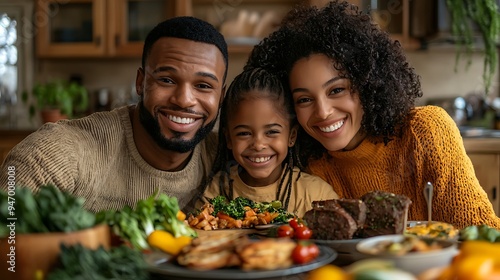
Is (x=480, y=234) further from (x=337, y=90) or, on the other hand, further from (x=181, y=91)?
(x=181, y=91)

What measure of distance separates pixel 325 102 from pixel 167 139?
53 cm

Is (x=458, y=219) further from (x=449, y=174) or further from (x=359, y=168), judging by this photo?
(x=359, y=168)

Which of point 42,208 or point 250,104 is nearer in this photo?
point 42,208

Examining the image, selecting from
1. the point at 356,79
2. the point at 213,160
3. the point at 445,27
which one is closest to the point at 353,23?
the point at 356,79

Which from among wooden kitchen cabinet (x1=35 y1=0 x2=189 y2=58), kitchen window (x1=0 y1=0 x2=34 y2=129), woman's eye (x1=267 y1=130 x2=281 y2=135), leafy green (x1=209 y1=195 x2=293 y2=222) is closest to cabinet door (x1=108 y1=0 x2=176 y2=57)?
wooden kitchen cabinet (x1=35 y1=0 x2=189 y2=58)

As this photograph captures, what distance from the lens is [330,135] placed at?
Result: 1965 millimetres

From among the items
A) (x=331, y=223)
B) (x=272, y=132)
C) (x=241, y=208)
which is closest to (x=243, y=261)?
(x=331, y=223)

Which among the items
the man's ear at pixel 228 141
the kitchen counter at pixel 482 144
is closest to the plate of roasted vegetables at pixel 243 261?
the man's ear at pixel 228 141

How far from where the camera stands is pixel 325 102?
191cm

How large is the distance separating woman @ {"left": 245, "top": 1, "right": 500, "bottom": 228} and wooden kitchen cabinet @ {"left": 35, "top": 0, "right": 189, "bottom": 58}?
3177mm

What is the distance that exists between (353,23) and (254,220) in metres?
0.83

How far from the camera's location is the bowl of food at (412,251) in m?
1.01

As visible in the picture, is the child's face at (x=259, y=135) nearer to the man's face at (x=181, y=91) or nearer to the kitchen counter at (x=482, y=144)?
the man's face at (x=181, y=91)

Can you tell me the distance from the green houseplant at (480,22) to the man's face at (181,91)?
2.53m
